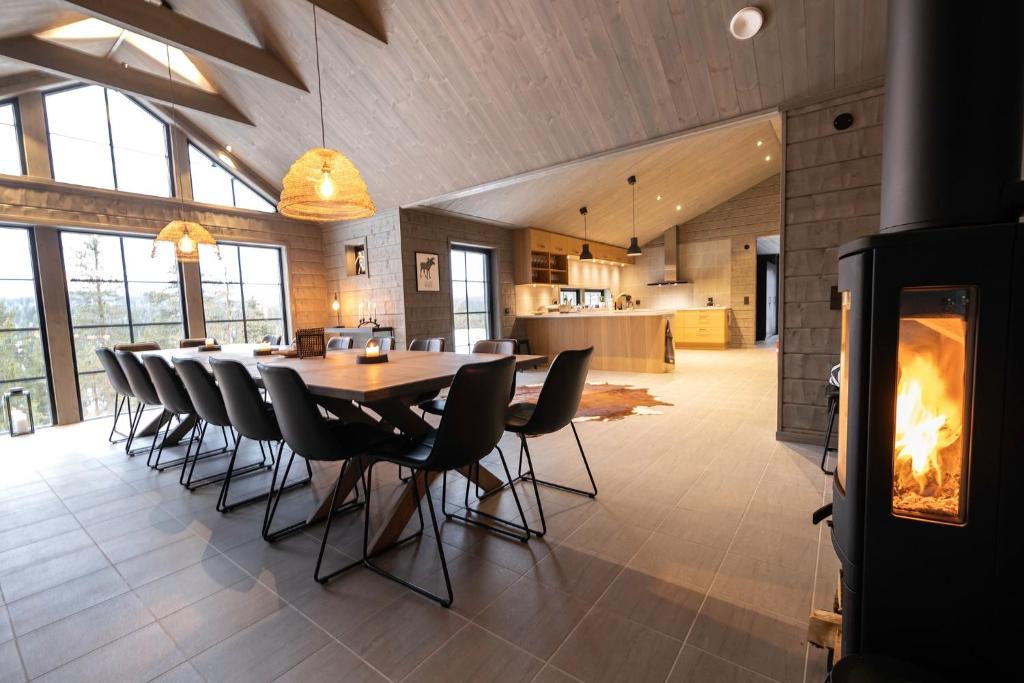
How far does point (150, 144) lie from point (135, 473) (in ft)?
14.4

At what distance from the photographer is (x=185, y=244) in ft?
12.9

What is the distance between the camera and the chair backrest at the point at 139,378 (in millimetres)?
3098

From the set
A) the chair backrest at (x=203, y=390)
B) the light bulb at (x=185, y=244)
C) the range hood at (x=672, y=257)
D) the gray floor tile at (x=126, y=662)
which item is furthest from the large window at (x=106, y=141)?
the range hood at (x=672, y=257)

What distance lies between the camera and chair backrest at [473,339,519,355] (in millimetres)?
2940

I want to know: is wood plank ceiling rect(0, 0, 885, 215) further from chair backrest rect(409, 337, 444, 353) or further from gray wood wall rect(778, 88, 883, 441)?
chair backrest rect(409, 337, 444, 353)

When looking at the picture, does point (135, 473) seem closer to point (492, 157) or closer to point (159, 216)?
point (159, 216)

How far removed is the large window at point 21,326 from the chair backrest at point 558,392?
18.1ft

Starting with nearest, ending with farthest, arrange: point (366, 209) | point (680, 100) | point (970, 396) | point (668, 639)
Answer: point (970, 396), point (668, 639), point (366, 209), point (680, 100)

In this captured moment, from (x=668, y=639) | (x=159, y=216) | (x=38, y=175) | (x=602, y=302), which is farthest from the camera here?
(x=602, y=302)

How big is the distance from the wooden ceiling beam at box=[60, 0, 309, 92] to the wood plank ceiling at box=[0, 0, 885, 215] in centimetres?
21

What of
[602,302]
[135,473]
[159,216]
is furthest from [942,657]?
[602,302]

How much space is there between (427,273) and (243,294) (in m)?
2.56

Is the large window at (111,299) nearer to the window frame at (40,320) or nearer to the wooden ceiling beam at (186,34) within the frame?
the window frame at (40,320)

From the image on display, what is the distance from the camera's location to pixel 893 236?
97cm
